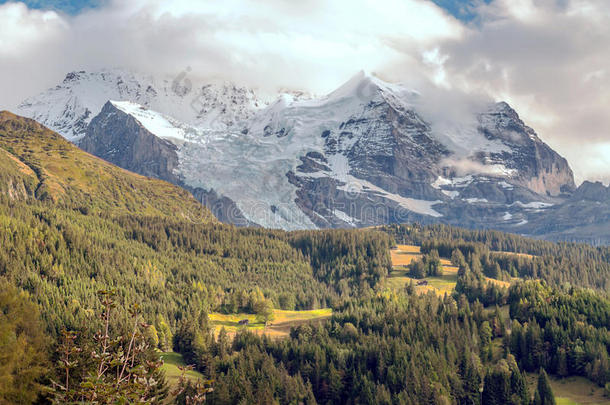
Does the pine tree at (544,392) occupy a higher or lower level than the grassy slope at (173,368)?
lower

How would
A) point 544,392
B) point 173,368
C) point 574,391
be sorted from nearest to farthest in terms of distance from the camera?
point 544,392
point 574,391
point 173,368

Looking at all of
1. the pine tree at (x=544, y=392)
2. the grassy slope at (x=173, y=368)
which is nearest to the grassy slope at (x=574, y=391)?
the pine tree at (x=544, y=392)

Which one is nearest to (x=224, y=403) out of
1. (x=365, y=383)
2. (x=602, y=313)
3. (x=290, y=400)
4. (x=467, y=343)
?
(x=290, y=400)

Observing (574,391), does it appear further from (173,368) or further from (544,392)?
(173,368)

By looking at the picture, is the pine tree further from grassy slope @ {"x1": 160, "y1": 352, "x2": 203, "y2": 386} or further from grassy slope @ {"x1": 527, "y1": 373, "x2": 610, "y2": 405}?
grassy slope @ {"x1": 160, "y1": 352, "x2": 203, "y2": 386}

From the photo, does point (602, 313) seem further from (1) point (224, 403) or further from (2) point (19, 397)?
(2) point (19, 397)


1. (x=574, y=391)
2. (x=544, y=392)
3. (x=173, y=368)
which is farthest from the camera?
(x=173, y=368)

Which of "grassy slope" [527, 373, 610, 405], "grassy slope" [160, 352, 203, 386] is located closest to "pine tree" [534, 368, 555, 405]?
"grassy slope" [527, 373, 610, 405]

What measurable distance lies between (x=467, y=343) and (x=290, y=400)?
178ft

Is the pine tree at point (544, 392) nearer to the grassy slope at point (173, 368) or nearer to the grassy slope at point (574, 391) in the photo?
the grassy slope at point (574, 391)

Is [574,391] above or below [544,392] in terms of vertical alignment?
below

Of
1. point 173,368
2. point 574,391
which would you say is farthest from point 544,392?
point 173,368

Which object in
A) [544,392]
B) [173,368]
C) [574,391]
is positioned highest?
[173,368]

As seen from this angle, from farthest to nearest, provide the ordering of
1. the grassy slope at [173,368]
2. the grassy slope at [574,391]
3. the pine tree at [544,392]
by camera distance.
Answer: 1. the grassy slope at [173,368]
2. the grassy slope at [574,391]
3. the pine tree at [544,392]
